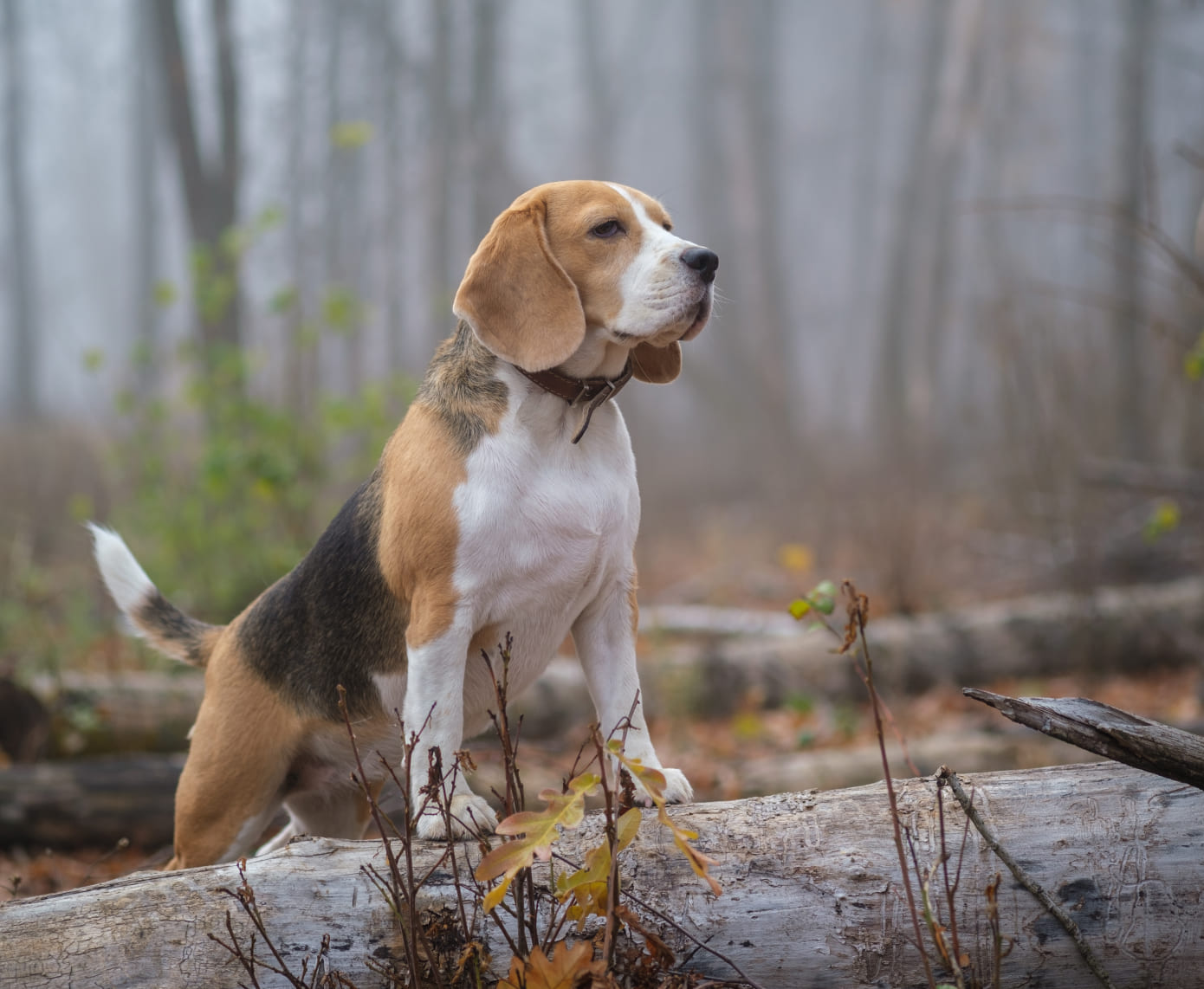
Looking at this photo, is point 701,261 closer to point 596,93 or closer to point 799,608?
point 799,608

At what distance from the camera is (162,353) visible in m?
7.79

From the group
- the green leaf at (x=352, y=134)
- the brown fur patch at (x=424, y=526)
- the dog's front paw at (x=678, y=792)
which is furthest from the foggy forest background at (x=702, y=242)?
the dog's front paw at (x=678, y=792)

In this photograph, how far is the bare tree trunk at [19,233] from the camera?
24625mm

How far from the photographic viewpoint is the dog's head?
254 centimetres

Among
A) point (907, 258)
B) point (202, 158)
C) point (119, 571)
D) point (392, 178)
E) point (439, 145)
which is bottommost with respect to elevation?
point (119, 571)

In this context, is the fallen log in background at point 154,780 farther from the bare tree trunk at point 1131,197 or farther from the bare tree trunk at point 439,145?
the bare tree trunk at point 439,145

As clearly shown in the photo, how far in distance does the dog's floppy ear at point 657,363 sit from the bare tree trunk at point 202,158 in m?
7.24

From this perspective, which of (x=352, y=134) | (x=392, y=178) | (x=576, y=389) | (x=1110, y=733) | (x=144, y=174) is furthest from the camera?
(x=144, y=174)

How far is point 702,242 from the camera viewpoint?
23375mm

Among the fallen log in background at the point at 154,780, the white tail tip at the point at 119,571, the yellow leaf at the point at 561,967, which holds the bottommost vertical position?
the fallen log in background at the point at 154,780

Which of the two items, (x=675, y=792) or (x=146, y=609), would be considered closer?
(x=675, y=792)

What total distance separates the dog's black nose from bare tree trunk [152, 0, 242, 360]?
7607mm

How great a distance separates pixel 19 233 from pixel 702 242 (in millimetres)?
17432

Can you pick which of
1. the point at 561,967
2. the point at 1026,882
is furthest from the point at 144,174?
the point at 1026,882
